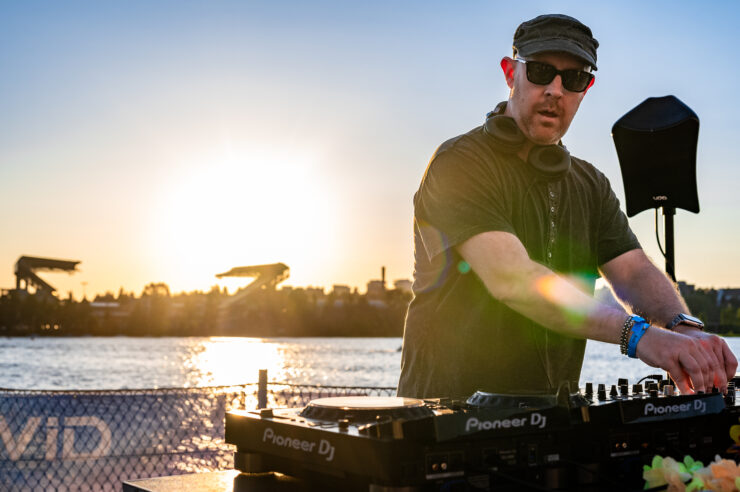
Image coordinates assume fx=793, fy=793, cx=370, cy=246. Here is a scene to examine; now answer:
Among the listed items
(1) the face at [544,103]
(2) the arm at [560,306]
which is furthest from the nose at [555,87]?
(2) the arm at [560,306]

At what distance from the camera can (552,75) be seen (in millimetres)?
1702

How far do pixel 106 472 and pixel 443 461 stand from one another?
1314 centimetres

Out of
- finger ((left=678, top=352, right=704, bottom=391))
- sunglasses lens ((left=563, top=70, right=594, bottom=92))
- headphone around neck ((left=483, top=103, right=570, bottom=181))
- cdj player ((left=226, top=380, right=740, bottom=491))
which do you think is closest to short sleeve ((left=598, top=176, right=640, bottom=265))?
headphone around neck ((left=483, top=103, right=570, bottom=181))

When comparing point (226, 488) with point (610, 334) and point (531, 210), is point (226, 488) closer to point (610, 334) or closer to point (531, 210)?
point (610, 334)

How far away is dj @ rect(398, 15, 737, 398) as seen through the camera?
1562 millimetres

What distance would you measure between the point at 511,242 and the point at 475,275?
196mm

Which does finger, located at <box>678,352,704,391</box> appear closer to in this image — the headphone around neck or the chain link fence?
the headphone around neck

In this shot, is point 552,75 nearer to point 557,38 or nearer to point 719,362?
point 557,38

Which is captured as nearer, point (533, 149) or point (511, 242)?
point (511, 242)

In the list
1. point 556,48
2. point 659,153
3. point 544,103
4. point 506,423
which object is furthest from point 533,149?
point 659,153

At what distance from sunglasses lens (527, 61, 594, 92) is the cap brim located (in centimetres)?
3

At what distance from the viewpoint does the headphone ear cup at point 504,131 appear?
69.1 inches

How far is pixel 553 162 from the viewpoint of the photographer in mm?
1766

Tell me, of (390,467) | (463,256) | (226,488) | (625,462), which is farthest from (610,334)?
(226,488)
